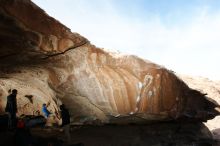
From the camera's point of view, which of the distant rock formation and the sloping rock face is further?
the distant rock formation

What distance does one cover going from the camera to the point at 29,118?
1015cm

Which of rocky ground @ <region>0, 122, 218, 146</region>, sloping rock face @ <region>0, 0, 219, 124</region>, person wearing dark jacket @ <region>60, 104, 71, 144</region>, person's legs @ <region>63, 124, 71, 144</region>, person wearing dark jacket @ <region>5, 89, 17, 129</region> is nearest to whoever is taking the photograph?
sloping rock face @ <region>0, 0, 219, 124</region>

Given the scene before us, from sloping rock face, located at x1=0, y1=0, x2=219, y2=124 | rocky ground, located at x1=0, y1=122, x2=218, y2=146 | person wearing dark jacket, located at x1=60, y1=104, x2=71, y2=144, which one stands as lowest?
rocky ground, located at x1=0, y1=122, x2=218, y2=146

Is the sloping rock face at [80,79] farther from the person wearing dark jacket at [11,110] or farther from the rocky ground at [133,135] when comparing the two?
the rocky ground at [133,135]

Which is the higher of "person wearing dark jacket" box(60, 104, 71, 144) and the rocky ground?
"person wearing dark jacket" box(60, 104, 71, 144)

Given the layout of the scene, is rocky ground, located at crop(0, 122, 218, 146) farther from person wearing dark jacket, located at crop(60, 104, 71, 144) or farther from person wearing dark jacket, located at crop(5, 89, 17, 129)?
person wearing dark jacket, located at crop(5, 89, 17, 129)

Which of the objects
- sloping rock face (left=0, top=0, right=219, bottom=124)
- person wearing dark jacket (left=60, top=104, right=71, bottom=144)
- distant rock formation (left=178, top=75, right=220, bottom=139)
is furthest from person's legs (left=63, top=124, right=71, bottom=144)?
distant rock formation (left=178, top=75, right=220, bottom=139)

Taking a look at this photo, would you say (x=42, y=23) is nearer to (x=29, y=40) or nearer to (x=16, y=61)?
(x=29, y=40)

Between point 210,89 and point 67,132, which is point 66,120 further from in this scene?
point 210,89

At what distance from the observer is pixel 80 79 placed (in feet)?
27.6

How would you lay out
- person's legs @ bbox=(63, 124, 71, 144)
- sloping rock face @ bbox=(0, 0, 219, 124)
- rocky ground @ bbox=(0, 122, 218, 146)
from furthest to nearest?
rocky ground @ bbox=(0, 122, 218, 146), person's legs @ bbox=(63, 124, 71, 144), sloping rock face @ bbox=(0, 0, 219, 124)

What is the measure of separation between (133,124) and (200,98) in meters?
2.65

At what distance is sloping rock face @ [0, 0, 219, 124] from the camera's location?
6703mm

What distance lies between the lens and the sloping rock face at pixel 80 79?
22.0 ft
